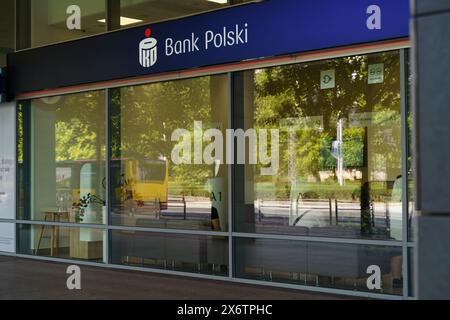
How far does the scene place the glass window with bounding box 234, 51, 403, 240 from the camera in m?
7.81

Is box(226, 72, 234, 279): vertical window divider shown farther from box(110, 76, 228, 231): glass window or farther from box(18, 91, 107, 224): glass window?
box(18, 91, 107, 224): glass window

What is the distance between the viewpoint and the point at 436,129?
2.48 metres

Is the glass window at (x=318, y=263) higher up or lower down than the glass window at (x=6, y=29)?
lower down

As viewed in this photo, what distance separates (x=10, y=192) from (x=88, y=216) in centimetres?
193

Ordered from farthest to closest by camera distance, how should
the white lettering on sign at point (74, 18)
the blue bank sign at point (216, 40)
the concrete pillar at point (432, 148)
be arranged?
the white lettering on sign at point (74, 18), the blue bank sign at point (216, 40), the concrete pillar at point (432, 148)

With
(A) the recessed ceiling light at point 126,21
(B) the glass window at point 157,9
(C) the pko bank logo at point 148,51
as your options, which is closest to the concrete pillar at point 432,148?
(B) the glass window at point 157,9

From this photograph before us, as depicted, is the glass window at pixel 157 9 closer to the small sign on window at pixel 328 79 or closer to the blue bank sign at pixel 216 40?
the blue bank sign at pixel 216 40

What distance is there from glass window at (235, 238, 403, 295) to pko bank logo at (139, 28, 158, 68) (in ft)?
9.70

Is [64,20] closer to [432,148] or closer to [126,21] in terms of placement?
[126,21]

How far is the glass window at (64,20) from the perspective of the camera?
10891 mm

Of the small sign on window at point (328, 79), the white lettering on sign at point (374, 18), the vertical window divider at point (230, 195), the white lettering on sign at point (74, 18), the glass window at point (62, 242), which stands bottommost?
the glass window at point (62, 242)

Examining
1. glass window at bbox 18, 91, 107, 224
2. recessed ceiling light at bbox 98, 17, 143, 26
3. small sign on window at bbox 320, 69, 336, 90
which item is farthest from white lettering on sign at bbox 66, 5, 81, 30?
small sign on window at bbox 320, 69, 336, 90

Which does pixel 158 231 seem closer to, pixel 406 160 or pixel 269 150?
pixel 269 150

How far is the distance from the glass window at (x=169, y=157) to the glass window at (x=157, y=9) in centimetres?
101
